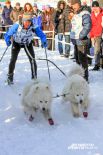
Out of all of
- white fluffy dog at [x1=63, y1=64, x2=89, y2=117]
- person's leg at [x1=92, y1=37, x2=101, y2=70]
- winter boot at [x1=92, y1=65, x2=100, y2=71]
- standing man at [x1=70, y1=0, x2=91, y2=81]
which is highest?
standing man at [x1=70, y1=0, x2=91, y2=81]

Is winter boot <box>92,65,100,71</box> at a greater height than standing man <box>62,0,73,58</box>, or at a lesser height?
lesser

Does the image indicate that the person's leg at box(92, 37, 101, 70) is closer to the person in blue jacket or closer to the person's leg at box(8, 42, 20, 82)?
the person in blue jacket

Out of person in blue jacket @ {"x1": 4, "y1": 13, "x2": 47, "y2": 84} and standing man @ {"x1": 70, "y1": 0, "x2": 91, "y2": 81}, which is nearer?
person in blue jacket @ {"x1": 4, "y1": 13, "x2": 47, "y2": 84}

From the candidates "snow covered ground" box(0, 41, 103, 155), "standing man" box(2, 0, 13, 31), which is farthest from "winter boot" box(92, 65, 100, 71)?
"standing man" box(2, 0, 13, 31)

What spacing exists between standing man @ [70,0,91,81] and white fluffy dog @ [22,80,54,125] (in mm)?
2832

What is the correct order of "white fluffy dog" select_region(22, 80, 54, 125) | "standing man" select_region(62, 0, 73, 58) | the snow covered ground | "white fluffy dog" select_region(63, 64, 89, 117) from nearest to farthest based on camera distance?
the snow covered ground
"white fluffy dog" select_region(22, 80, 54, 125)
"white fluffy dog" select_region(63, 64, 89, 117)
"standing man" select_region(62, 0, 73, 58)

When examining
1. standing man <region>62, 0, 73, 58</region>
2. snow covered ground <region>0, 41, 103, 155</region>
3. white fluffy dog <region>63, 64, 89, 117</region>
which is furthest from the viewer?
standing man <region>62, 0, 73, 58</region>

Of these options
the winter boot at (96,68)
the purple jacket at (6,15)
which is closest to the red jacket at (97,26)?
the winter boot at (96,68)

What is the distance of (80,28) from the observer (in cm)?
898

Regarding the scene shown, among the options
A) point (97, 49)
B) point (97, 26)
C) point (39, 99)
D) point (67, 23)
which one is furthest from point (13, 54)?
point (67, 23)

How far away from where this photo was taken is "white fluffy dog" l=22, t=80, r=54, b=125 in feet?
19.5

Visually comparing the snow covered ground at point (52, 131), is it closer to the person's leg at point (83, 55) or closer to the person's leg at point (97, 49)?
the person's leg at point (83, 55)

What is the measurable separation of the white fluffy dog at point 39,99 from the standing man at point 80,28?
2.83 m

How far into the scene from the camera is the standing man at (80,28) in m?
8.68
